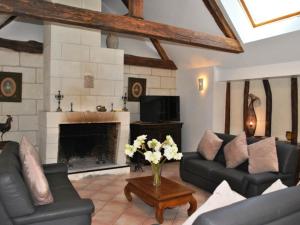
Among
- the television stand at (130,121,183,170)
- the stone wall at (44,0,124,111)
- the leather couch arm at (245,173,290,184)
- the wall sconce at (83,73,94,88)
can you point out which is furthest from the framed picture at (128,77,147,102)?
the leather couch arm at (245,173,290,184)

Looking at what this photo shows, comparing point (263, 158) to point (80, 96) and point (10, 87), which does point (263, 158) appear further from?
point (10, 87)

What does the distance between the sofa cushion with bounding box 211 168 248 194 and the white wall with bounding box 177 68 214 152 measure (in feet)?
7.13

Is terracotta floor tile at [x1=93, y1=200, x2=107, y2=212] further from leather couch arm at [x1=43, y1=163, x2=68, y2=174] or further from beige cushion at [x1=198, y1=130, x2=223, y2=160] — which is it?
beige cushion at [x1=198, y1=130, x2=223, y2=160]

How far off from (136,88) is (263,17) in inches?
119

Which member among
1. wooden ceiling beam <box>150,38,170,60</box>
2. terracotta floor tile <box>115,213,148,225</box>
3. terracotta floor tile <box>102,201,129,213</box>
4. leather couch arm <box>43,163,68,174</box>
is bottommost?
terracotta floor tile <box>115,213,148,225</box>

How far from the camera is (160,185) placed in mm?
3377

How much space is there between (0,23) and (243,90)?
4873mm

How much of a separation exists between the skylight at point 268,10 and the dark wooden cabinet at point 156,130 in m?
2.75

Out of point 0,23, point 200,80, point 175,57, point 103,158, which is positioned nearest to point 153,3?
point 175,57

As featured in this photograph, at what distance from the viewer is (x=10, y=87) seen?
16.0 feet

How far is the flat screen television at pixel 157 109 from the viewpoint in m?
6.02

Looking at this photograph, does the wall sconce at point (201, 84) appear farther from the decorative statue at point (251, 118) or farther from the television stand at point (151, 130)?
the decorative statue at point (251, 118)

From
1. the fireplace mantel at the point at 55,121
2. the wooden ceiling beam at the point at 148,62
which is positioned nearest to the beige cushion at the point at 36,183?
the fireplace mantel at the point at 55,121

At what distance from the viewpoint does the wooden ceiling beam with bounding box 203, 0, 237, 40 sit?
184 inches
